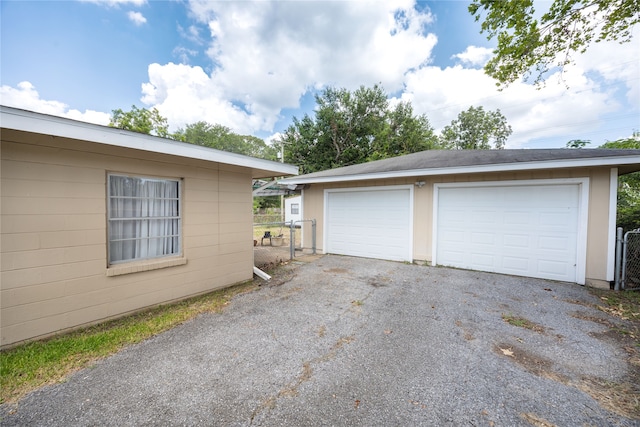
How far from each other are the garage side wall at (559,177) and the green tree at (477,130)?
2187 centimetres

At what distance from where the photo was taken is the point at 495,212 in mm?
5723

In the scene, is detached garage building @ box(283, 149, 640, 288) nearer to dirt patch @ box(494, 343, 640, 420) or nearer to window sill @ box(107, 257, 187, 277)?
dirt patch @ box(494, 343, 640, 420)

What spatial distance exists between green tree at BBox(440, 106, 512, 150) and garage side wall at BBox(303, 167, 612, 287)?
71.7ft

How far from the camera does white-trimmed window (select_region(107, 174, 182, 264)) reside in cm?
338

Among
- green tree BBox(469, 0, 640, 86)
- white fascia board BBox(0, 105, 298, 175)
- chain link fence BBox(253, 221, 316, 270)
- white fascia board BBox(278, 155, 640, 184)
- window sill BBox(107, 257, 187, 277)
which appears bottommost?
chain link fence BBox(253, 221, 316, 270)

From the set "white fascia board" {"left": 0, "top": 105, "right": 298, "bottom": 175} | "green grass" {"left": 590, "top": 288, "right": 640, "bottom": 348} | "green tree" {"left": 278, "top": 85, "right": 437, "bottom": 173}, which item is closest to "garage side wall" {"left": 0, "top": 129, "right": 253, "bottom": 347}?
"white fascia board" {"left": 0, "top": 105, "right": 298, "bottom": 175}

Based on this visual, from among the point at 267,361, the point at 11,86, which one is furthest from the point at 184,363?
the point at 11,86

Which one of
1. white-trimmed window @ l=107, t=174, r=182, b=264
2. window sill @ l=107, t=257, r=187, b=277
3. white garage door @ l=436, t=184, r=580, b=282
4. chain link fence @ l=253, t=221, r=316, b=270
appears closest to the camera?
window sill @ l=107, t=257, r=187, b=277

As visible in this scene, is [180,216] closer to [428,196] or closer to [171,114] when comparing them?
[428,196]

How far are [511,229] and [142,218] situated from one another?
7587mm

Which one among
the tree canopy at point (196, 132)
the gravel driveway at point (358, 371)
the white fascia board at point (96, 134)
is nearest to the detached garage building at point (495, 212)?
the gravel driveway at point (358, 371)

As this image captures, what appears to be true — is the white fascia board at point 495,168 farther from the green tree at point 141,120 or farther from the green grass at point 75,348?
the green tree at point 141,120

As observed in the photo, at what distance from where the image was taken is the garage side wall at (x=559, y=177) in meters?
4.72

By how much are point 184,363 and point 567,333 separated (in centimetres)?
464
